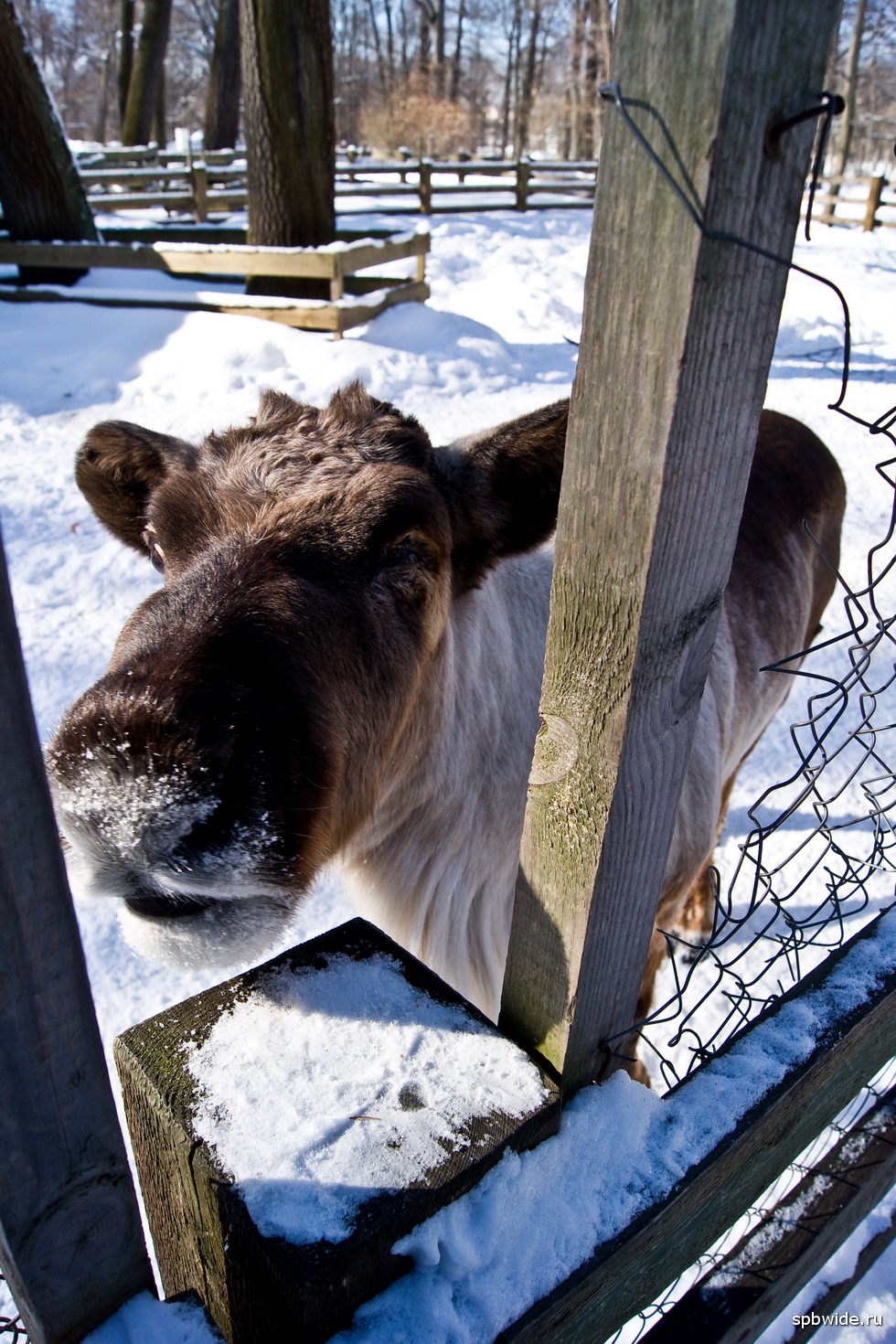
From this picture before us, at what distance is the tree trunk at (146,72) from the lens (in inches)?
909

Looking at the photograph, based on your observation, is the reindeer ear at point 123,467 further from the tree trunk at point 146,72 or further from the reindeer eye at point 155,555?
the tree trunk at point 146,72

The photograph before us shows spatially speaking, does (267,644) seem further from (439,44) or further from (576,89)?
(439,44)

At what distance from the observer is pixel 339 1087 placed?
4.02 feet

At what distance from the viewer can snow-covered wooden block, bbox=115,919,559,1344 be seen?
1.04m

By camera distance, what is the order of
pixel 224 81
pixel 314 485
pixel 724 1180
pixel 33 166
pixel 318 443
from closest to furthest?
pixel 724 1180 → pixel 314 485 → pixel 318 443 → pixel 33 166 → pixel 224 81

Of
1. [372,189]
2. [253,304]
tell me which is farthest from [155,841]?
[372,189]

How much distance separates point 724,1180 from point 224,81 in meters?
29.9

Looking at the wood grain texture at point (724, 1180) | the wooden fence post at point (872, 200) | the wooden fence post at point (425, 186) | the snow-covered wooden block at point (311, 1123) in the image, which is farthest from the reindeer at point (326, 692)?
the wooden fence post at point (872, 200)

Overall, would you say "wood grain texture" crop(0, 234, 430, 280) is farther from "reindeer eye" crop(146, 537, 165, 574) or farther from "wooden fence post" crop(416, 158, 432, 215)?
"wooden fence post" crop(416, 158, 432, 215)

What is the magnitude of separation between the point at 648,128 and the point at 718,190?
0.08 metres

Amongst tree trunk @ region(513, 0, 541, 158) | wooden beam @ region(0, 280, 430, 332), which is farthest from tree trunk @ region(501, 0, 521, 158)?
wooden beam @ region(0, 280, 430, 332)

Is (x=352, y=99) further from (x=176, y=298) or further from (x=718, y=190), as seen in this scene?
(x=718, y=190)

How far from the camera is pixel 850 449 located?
28.7 feet

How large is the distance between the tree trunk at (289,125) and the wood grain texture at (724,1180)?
424 inches
